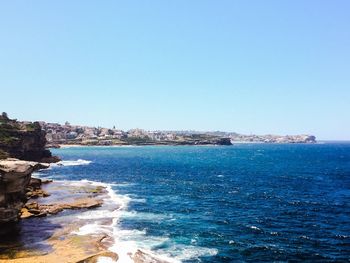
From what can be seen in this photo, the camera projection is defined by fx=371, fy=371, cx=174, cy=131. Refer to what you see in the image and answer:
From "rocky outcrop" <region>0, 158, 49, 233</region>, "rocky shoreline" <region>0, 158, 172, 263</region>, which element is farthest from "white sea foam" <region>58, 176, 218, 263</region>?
"rocky outcrop" <region>0, 158, 49, 233</region>

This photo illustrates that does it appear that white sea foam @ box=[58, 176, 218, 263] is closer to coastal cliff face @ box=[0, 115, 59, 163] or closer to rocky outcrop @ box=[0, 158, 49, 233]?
rocky outcrop @ box=[0, 158, 49, 233]

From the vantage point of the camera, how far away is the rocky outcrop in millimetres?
51656

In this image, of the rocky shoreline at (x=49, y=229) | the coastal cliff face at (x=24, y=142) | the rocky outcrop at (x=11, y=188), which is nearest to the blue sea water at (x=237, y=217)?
the rocky shoreline at (x=49, y=229)

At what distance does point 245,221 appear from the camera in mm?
62562

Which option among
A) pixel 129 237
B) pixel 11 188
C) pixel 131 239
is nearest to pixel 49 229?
pixel 11 188

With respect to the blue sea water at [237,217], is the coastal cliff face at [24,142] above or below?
above

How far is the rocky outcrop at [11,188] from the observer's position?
51656 millimetres

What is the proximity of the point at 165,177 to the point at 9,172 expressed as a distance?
7515 centimetres

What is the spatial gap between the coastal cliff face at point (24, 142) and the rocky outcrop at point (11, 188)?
266 feet

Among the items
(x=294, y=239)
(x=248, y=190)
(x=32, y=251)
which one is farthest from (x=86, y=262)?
(x=248, y=190)

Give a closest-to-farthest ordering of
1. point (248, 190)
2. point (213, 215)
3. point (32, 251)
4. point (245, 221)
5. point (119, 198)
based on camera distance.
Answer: point (32, 251)
point (245, 221)
point (213, 215)
point (119, 198)
point (248, 190)

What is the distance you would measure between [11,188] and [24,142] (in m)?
100

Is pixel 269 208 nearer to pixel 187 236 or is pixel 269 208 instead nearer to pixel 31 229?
pixel 187 236

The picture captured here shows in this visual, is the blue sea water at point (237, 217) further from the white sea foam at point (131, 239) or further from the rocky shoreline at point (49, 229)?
the rocky shoreline at point (49, 229)
